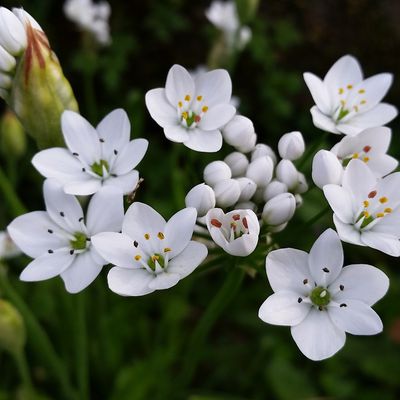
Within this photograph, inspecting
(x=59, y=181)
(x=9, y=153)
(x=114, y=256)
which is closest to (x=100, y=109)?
(x=9, y=153)

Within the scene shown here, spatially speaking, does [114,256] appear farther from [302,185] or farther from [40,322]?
[40,322]

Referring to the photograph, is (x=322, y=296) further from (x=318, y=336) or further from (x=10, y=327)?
(x=10, y=327)

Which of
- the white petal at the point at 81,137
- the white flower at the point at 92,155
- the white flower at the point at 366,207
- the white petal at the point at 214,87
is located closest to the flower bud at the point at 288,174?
the white flower at the point at 366,207

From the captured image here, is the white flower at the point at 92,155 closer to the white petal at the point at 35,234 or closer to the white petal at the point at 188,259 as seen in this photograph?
the white petal at the point at 35,234

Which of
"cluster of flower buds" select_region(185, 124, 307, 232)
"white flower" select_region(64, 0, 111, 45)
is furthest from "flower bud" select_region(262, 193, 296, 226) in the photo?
"white flower" select_region(64, 0, 111, 45)

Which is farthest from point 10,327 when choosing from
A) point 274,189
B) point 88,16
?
point 88,16

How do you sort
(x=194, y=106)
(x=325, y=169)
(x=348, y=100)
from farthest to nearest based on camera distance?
(x=348, y=100) < (x=194, y=106) < (x=325, y=169)
